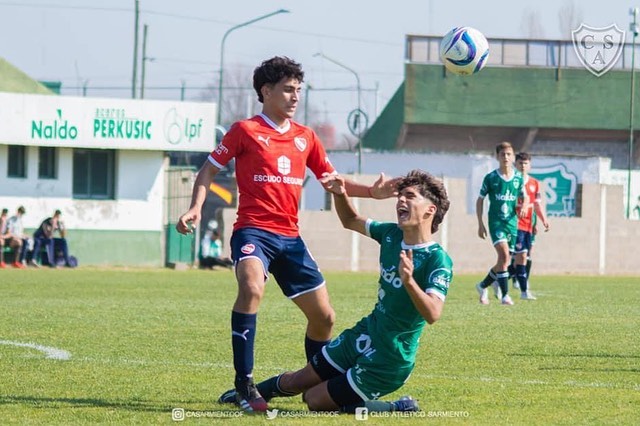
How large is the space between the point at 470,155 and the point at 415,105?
364 inches

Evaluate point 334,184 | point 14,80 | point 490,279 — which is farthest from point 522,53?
point 334,184

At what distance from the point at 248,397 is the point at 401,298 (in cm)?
116

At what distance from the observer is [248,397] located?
701 centimetres

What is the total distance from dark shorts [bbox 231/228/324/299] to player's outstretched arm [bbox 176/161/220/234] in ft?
1.09

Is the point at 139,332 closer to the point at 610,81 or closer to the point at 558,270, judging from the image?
the point at 558,270

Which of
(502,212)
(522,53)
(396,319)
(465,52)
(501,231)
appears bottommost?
(396,319)

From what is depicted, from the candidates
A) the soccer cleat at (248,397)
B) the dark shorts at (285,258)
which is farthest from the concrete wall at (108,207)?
the soccer cleat at (248,397)

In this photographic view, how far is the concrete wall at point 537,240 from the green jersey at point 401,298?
24.3 m

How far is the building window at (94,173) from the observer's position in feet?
107

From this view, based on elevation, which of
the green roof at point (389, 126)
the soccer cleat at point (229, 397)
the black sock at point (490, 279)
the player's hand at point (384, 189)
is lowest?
the soccer cleat at point (229, 397)

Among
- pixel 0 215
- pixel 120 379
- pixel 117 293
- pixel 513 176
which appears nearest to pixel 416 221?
pixel 120 379

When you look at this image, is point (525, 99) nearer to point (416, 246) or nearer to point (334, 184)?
point (334, 184)

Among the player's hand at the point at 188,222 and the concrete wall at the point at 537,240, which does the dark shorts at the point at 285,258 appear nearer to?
the player's hand at the point at 188,222

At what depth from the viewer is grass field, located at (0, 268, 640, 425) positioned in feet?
23.1
